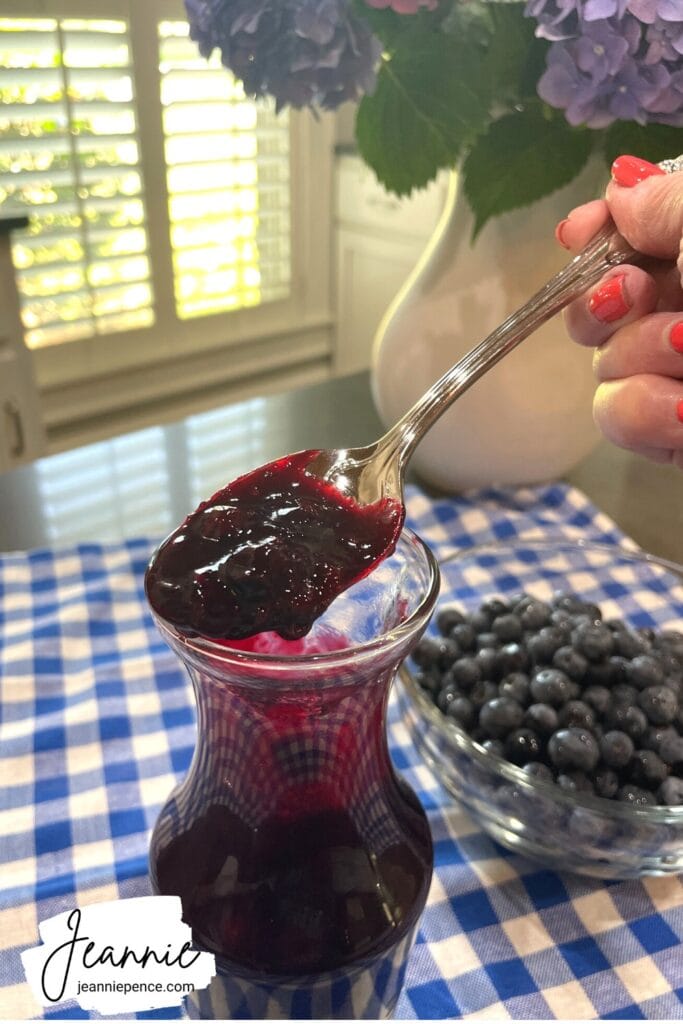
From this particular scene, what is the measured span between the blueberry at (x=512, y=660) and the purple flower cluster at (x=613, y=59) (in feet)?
1.22

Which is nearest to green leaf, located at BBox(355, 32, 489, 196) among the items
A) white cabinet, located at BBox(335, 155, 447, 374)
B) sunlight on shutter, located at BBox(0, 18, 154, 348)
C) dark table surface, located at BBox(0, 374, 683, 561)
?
dark table surface, located at BBox(0, 374, 683, 561)

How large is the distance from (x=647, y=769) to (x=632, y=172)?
1.07 ft

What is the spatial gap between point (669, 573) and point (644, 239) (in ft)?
0.84

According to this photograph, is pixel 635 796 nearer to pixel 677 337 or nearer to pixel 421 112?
pixel 677 337

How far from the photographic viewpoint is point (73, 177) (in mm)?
1647

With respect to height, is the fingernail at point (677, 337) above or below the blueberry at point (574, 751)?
above

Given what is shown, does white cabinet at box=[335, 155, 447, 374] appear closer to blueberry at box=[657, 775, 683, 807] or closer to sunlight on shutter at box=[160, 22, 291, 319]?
sunlight on shutter at box=[160, 22, 291, 319]

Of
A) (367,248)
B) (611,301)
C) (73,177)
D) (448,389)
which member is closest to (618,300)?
(611,301)

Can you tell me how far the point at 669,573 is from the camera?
22.8 inches

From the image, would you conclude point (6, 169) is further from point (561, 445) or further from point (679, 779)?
point (679, 779)

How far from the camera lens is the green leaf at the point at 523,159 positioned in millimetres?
614

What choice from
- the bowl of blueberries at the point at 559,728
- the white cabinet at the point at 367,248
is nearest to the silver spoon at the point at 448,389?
the bowl of blueberries at the point at 559,728

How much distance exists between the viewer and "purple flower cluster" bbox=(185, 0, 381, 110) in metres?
0.55

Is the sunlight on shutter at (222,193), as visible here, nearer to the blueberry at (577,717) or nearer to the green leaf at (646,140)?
the green leaf at (646,140)
